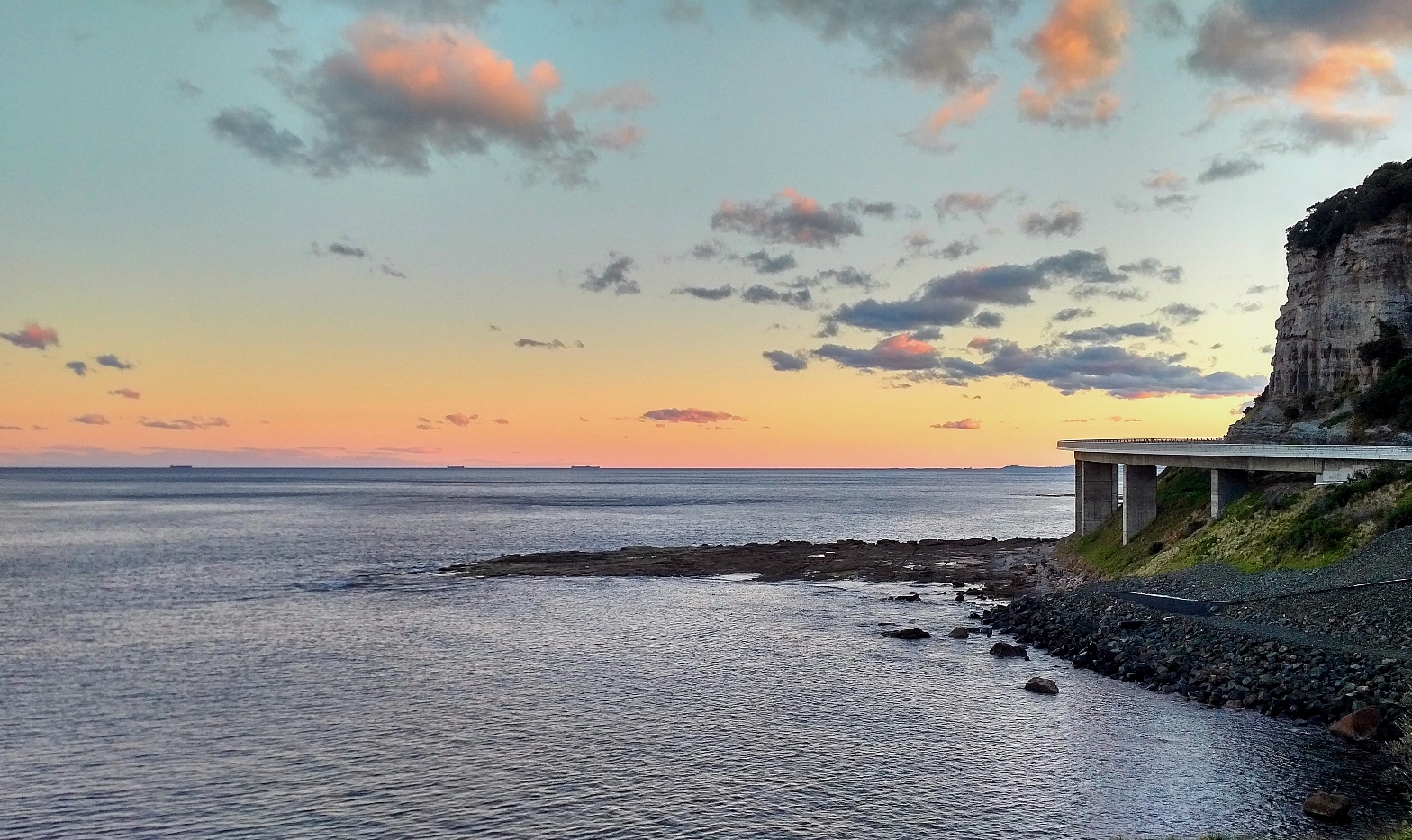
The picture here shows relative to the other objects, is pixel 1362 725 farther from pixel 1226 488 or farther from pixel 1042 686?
pixel 1226 488

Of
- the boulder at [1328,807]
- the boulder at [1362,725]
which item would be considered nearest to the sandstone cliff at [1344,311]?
the boulder at [1362,725]

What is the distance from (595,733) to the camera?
34.2 meters

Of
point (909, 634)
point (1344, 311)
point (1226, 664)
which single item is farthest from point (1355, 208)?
point (1226, 664)

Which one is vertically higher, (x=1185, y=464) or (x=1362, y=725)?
(x=1185, y=464)

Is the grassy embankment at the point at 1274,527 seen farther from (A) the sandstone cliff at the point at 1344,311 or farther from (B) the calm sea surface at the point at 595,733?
(A) the sandstone cliff at the point at 1344,311

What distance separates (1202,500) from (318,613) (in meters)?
64.6

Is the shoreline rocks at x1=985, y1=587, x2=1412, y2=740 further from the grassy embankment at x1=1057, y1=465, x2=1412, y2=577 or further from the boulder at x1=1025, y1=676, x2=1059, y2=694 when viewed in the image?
the grassy embankment at x1=1057, y1=465, x2=1412, y2=577

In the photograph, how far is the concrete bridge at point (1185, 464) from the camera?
5469cm

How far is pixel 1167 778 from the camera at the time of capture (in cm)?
2842

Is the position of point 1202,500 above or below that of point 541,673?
above

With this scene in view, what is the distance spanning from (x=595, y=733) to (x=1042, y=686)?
18.7 m

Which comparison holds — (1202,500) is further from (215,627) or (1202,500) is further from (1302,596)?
(215,627)

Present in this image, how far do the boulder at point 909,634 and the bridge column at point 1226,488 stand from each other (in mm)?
24237

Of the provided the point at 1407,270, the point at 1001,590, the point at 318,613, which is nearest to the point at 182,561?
the point at 318,613
